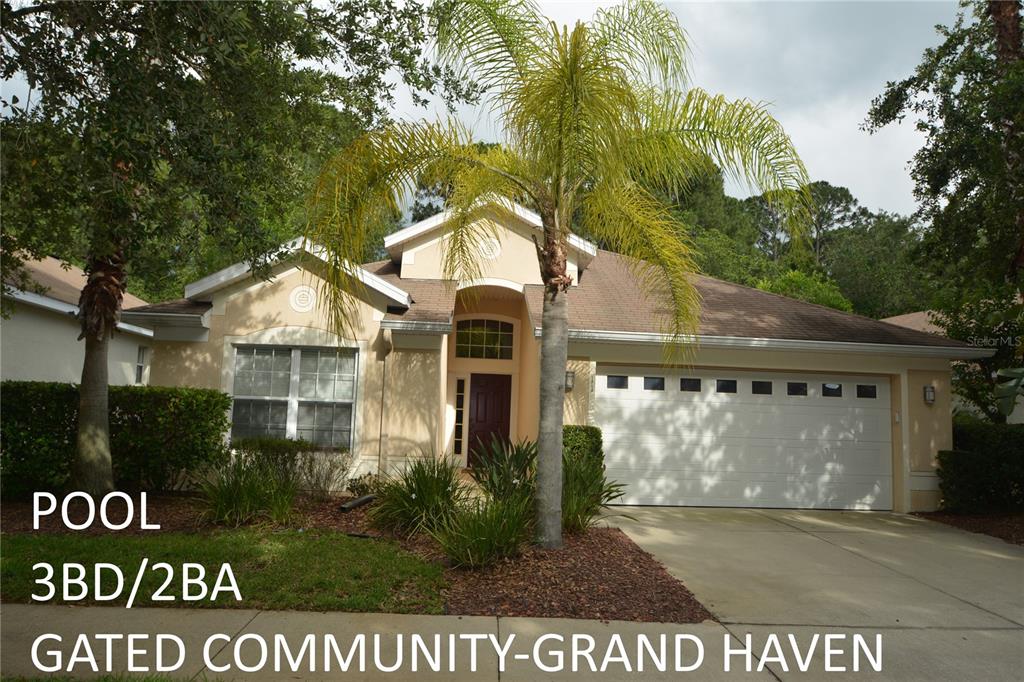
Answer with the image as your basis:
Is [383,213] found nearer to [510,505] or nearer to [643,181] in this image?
[643,181]

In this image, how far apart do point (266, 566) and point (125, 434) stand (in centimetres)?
507

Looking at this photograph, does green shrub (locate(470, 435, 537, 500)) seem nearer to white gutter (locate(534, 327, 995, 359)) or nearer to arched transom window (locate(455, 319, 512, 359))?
white gutter (locate(534, 327, 995, 359))

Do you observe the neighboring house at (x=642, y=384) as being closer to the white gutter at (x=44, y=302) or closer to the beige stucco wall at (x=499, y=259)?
the beige stucco wall at (x=499, y=259)

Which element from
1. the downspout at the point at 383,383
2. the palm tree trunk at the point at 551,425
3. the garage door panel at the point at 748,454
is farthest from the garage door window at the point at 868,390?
the downspout at the point at 383,383

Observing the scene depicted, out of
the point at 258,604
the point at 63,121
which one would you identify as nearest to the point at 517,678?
the point at 258,604

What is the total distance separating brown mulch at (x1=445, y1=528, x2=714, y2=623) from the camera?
19.2 ft

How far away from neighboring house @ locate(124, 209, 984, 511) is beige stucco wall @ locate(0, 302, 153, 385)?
437 centimetres

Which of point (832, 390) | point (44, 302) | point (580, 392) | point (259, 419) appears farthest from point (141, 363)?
point (832, 390)

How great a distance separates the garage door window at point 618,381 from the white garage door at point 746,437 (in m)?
0.02

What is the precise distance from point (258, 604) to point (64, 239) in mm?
5604

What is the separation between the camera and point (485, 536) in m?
6.62

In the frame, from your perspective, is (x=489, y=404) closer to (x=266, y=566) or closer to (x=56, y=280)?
(x=266, y=566)

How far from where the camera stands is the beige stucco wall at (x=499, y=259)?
14258mm

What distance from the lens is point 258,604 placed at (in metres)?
5.85
